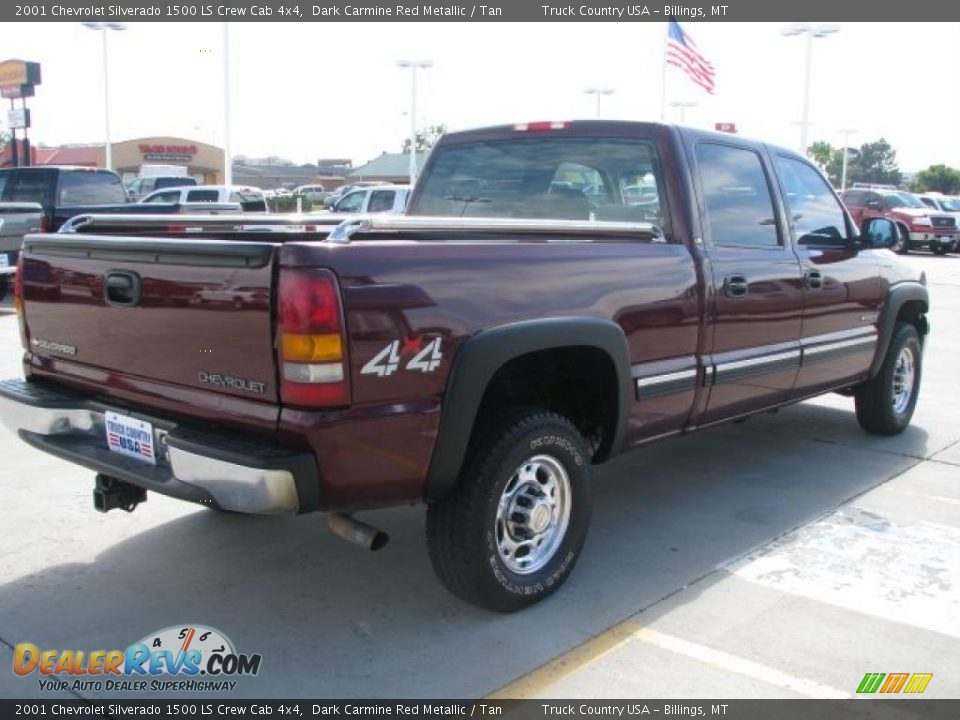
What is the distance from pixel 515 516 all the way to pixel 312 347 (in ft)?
3.96

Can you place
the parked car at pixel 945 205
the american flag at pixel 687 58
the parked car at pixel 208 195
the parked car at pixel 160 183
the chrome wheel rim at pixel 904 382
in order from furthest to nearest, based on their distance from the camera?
the parked car at pixel 160 183
the parked car at pixel 945 205
the american flag at pixel 687 58
the parked car at pixel 208 195
the chrome wheel rim at pixel 904 382

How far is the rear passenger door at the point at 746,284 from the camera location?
4.29 m

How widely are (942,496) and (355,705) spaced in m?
3.67

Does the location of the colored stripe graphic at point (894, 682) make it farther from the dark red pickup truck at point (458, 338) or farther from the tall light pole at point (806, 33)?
the tall light pole at point (806, 33)

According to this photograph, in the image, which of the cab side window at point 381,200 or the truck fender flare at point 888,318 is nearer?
the truck fender flare at point 888,318

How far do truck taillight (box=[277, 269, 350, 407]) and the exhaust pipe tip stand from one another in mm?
559

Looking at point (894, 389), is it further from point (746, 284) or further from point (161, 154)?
point (161, 154)

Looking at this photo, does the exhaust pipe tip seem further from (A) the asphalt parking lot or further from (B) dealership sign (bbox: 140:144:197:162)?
(B) dealership sign (bbox: 140:144:197:162)

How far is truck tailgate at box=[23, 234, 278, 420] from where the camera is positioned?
283 centimetres

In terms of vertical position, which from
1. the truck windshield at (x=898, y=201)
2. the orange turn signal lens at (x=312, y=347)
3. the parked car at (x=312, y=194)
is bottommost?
the orange turn signal lens at (x=312, y=347)

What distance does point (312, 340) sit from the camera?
2711 mm

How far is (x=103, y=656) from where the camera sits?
317cm

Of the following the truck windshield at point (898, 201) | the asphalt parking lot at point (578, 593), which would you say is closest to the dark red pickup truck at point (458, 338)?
the asphalt parking lot at point (578, 593)

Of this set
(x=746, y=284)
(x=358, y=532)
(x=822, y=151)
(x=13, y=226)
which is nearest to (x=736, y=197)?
(x=746, y=284)
